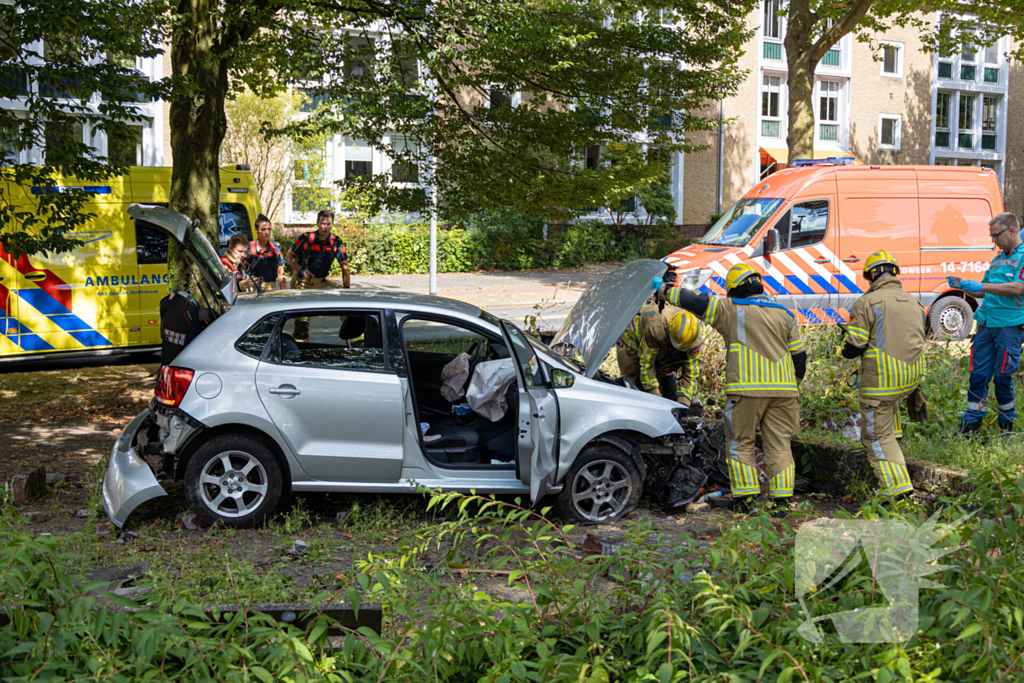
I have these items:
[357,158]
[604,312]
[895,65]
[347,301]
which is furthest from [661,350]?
[895,65]

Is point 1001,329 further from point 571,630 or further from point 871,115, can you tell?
point 871,115

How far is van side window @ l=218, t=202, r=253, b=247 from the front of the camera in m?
12.4

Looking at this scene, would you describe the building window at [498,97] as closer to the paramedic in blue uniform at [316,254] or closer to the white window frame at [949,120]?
the paramedic in blue uniform at [316,254]

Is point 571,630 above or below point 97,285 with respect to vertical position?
below

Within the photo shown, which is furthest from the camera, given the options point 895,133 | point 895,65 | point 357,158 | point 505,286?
point 895,133

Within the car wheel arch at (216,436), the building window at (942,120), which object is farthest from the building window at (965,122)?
the car wheel arch at (216,436)

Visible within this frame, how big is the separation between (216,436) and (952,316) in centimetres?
1095

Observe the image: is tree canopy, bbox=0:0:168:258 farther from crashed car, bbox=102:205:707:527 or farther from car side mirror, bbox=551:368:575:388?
car side mirror, bbox=551:368:575:388

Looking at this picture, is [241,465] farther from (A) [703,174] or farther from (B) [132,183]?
(A) [703,174]

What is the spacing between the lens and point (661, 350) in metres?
7.58

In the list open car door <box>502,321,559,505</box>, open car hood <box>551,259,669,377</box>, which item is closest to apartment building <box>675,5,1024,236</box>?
open car hood <box>551,259,669,377</box>

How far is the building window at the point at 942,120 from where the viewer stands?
3859 centimetres

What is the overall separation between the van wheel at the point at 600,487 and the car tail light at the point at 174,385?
240 cm

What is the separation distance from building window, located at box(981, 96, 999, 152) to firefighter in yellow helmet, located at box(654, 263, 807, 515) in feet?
131
